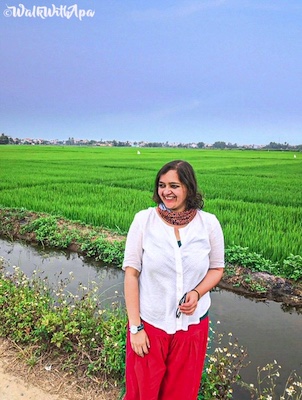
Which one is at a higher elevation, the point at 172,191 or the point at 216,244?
the point at 172,191

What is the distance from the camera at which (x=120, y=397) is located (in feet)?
7.12

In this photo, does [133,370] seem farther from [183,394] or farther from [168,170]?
[168,170]

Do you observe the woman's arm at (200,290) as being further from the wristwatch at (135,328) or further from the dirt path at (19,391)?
the dirt path at (19,391)

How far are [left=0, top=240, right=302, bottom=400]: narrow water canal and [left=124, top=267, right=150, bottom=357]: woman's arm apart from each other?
1.39 meters

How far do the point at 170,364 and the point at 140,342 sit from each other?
193 millimetres

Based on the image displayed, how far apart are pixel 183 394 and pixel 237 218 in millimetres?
4720

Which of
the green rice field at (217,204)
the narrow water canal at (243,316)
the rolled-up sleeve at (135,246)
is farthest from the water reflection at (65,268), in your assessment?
the rolled-up sleeve at (135,246)

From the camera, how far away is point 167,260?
1.44m

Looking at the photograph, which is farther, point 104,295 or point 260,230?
point 260,230

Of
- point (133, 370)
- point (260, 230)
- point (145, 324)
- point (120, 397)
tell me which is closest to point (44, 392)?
point (120, 397)

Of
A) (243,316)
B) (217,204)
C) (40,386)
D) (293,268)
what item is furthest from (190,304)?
(217,204)

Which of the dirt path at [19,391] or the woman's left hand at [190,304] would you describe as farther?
the dirt path at [19,391]

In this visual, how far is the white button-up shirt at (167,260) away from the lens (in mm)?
1453

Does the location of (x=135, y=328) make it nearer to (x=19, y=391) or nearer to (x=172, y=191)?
(x=172, y=191)
